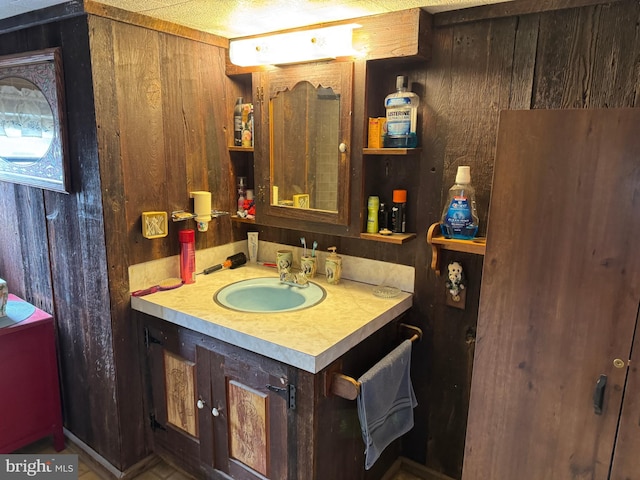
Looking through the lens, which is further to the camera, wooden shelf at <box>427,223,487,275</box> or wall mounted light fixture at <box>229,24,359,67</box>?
wall mounted light fixture at <box>229,24,359,67</box>

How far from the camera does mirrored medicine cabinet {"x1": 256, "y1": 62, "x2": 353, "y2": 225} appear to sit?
1.80 meters

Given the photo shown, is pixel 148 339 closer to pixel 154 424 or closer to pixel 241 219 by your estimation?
pixel 154 424

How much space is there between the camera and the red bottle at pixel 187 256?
199 centimetres

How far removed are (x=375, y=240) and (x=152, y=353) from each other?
1.04 metres

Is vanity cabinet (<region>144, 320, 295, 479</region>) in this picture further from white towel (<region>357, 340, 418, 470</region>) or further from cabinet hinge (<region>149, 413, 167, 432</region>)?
white towel (<region>357, 340, 418, 470</region>)

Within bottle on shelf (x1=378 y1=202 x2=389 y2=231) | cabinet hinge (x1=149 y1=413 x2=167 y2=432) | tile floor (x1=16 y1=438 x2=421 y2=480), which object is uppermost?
bottle on shelf (x1=378 y1=202 x2=389 y2=231)

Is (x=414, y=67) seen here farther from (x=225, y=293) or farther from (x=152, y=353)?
(x=152, y=353)

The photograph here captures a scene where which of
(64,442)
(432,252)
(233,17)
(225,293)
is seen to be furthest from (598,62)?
(64,442)

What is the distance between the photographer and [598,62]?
56.4 inches

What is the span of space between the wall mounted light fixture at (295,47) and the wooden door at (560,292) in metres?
0.74

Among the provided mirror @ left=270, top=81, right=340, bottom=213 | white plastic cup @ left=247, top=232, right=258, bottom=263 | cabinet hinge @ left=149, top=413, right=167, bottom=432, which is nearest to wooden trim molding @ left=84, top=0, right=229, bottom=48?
mirror @ left=270, top=81, right=340, bottom=213

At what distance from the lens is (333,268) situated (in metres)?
2.00

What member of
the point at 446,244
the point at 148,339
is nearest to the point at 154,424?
the point at 148,339

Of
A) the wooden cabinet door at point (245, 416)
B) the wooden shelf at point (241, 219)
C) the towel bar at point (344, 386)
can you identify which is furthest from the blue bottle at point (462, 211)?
the wooden shelf at point (241, 219)
